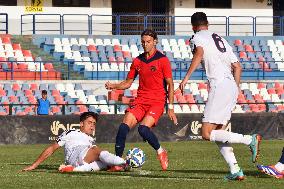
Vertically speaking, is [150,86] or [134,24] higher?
[134,24]

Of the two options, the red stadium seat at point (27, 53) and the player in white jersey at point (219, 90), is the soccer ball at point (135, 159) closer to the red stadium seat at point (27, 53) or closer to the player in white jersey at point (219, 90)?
the player in white jersey at point (219, 90)

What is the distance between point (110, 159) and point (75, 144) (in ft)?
2.04

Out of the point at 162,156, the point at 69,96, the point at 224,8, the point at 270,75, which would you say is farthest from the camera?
the point at 224,8

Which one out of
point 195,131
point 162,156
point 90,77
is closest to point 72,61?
point 90,77

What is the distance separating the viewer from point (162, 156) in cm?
1570

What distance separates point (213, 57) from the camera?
13695 mm

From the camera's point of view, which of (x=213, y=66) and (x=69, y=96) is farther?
(x=69, y=96)

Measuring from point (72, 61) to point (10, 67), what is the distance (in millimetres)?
2422

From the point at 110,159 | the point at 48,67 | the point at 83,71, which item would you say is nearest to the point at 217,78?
the point at 110,159

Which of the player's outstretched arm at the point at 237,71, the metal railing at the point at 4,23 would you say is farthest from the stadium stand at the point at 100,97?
the player's outstretched arm at the point at 237,71

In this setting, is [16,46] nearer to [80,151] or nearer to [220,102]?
[80,151]

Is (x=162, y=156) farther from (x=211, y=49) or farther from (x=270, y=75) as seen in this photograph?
(x=270, y=75)

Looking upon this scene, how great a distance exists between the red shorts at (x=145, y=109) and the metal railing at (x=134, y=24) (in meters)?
27.8

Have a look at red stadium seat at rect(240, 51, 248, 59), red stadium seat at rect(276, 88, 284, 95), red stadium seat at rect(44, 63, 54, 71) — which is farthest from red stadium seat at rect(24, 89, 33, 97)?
red stadium seat at rect(240, 51, 248, 59)
